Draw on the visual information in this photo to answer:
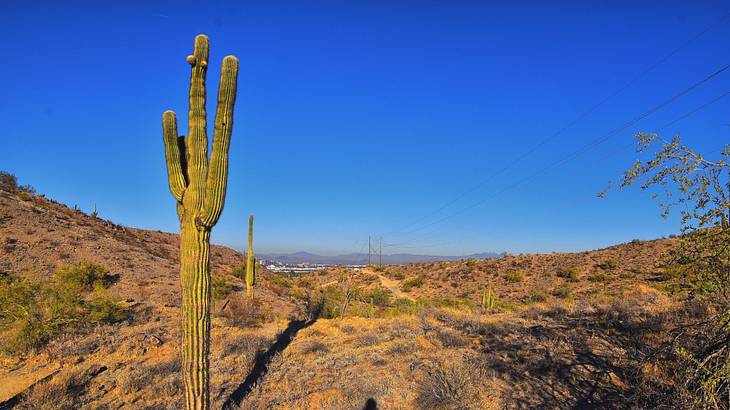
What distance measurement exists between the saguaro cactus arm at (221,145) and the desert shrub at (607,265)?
31132mm

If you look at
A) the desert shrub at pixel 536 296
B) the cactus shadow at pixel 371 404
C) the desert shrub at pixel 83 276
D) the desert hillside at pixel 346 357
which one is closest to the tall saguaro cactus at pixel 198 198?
the desert hillside at pixel 346 357

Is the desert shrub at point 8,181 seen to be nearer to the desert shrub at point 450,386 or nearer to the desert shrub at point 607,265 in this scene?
the desert shrub at point 450,386

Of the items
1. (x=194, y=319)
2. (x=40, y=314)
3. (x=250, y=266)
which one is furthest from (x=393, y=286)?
(x=194, y=319)

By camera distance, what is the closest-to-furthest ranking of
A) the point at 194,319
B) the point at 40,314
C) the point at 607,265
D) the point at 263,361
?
the point at 194,319, the point at 263,361, the point at 40,314, the point at 607,265

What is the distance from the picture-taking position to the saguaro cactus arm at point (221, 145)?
220 inches

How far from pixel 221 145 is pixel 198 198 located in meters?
0.90

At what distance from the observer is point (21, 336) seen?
991 centimetres

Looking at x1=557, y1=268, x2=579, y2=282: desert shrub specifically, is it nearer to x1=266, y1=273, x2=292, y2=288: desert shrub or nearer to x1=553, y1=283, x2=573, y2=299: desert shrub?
x1=553, y1=283, x2=573, y2=299: desert shrub

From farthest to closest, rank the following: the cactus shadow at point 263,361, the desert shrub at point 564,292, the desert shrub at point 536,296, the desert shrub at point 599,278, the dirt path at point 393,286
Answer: the dirt path at point 393,286 → the desert shrub at point 599,278 → the desert shrub at point 536,296 → the desert shrub at point 564,292 → the cactus shadow at point 263,361

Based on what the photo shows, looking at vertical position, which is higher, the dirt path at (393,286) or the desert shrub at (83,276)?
the desert shrub at (83,276)

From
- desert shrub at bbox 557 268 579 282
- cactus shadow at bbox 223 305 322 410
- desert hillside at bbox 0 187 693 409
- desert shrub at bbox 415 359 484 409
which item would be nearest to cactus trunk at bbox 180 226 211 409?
cactus shadow at bbox 223 305 322 410

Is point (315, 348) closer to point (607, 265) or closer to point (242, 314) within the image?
point (242, 314)

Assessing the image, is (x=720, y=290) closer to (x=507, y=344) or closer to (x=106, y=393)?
(x=507, y=344)

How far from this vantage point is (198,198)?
5562 millimetres
